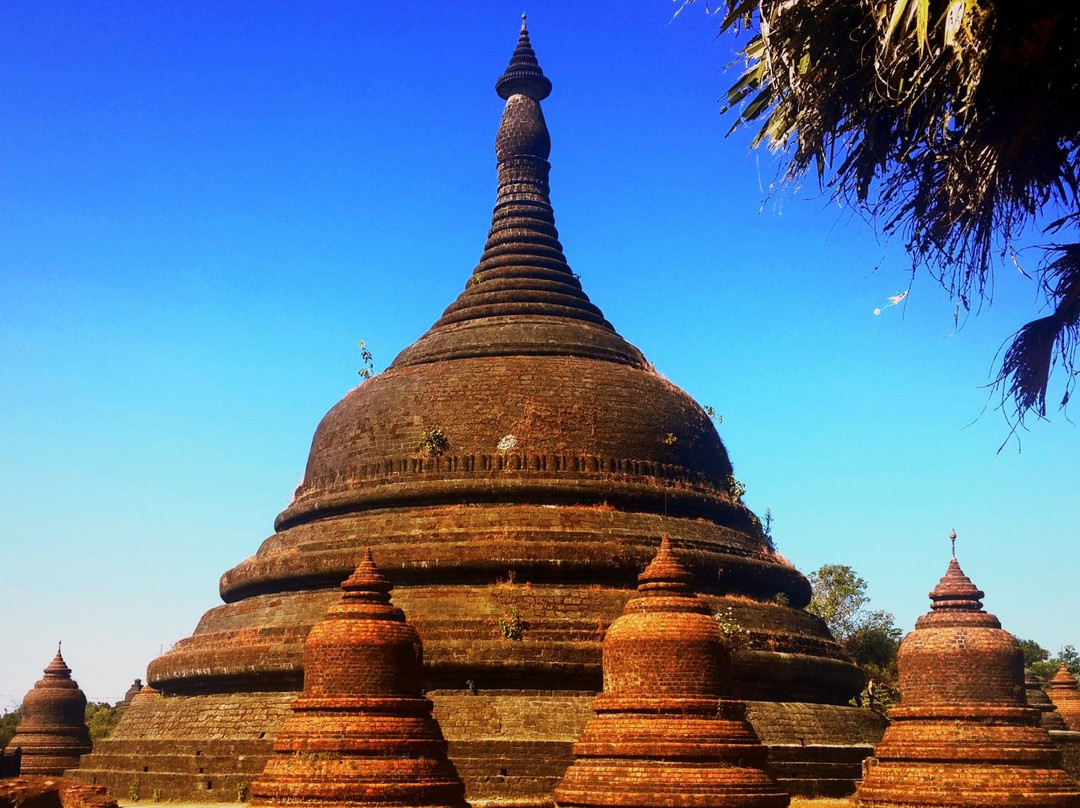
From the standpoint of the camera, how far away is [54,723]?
3316cm

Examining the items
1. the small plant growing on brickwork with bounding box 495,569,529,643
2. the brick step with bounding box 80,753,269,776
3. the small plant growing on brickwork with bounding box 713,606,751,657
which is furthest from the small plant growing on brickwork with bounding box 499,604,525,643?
the brick step with bounding box 80,753,269,776

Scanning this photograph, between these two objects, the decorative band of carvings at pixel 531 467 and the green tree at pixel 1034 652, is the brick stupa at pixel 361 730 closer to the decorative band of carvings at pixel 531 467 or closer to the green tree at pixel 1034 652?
the decorative band of carvings at pixel 531 467

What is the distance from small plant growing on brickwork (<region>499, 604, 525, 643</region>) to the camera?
71.4 ft

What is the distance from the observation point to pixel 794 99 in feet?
28.2

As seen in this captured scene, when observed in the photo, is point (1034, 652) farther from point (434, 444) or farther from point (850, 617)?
point (434, 444)

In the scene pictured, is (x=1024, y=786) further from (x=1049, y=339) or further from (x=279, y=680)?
(x=1049, y=339)

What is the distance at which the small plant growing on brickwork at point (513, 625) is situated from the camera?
71.4ft

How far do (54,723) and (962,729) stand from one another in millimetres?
22737

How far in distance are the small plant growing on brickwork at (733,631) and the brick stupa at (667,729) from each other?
4120 mm

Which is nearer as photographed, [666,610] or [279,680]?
[666,610]

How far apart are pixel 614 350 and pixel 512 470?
4750 mm

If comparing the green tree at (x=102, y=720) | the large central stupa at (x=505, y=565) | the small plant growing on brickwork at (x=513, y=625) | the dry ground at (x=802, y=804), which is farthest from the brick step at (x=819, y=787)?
the green tree at (x=102, y=720)

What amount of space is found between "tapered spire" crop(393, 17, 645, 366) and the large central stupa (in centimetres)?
10

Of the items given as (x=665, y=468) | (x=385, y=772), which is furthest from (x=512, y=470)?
(x=385, y=772)
